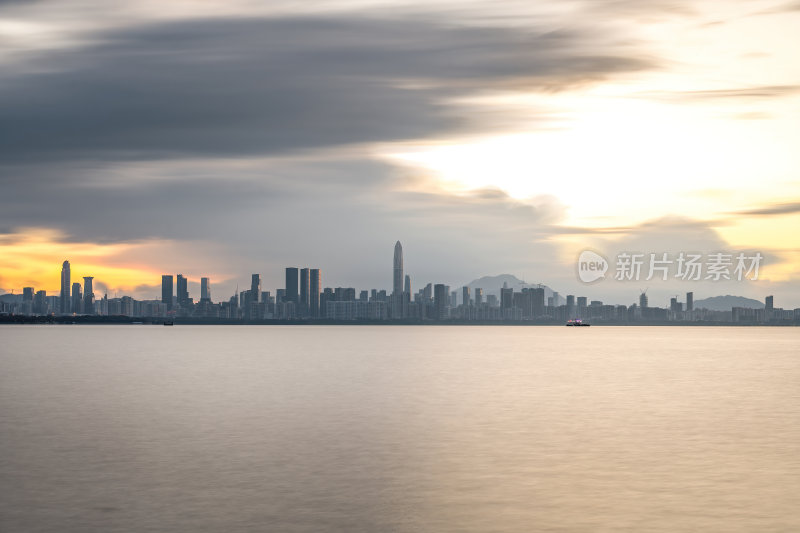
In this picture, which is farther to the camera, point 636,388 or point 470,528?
point 636,388

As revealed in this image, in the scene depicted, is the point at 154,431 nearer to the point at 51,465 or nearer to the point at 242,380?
the point at 51,465

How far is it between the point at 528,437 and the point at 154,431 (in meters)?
21.5

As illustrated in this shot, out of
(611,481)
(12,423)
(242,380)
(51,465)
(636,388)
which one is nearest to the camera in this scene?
(611,481)

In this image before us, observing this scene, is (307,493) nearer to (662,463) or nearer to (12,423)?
(662,463)

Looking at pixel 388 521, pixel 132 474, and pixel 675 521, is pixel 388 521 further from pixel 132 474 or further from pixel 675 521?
pixel 132 474

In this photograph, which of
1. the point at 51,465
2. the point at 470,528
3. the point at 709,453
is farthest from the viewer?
the point at 709,453

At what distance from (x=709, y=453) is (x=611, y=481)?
1120cm

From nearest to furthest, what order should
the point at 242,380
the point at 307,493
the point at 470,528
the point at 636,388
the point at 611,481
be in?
the point at 470,528 < the point at 307,493 < the point at 611,481 < the point at 636,388 < the point at 242,380

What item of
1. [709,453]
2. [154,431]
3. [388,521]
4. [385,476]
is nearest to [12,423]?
[154,431]

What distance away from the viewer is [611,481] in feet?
125

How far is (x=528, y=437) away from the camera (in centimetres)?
5303

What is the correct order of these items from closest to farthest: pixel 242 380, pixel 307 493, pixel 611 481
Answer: pixel 307 493 → pixel 611 481 → pixel 242 380

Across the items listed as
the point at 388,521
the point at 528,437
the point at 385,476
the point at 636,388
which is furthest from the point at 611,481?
the point at 636,388

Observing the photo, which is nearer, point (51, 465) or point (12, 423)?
point (51, 465)
